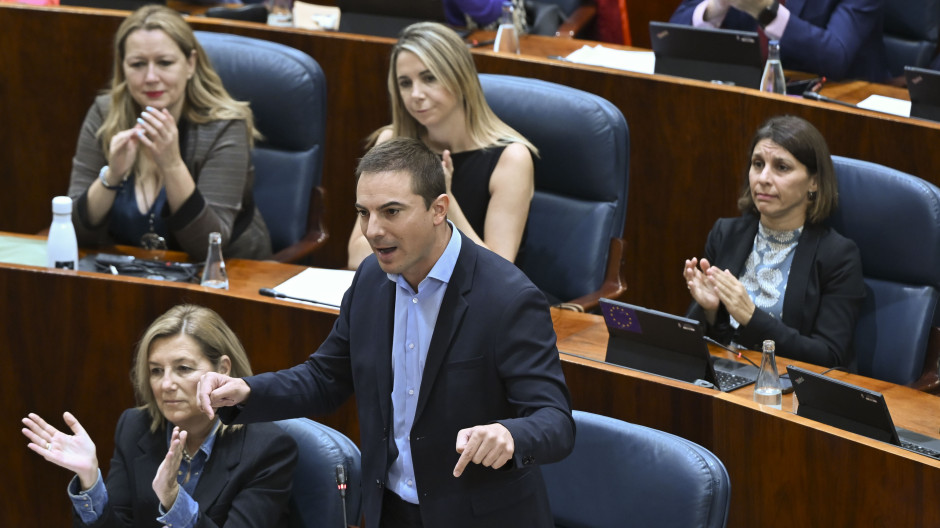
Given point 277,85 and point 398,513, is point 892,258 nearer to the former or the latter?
point 398,513

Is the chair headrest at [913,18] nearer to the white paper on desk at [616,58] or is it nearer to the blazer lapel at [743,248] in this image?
the white paper on desk at [616,58]

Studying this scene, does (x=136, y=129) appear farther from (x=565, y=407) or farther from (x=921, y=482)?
(x=921, y=482)

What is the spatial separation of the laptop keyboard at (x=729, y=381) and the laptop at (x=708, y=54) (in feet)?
3.92

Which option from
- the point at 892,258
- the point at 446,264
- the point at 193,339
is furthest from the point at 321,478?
the point at 892,258

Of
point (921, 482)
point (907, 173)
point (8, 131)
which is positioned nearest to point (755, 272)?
point (907, 173)

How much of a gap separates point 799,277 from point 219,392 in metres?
1.34

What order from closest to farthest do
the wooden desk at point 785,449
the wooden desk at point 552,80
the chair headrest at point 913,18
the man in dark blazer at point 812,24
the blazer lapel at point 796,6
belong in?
the wooden desk at point 785,449 → the wooden desk at point 552,80 → the man in dark blazer at point 812,24 → the blazer lapel at point 796,6 → the chair headrest at point 913,18

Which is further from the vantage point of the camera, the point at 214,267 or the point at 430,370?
the point at 214,267

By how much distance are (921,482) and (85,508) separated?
1.32m

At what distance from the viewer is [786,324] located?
265 cm

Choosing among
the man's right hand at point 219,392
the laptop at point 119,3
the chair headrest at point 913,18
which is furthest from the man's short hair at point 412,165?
the chair headrest at point 913,18

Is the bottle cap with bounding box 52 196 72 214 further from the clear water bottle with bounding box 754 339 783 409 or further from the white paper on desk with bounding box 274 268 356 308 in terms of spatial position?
the clear water bottle with bounding box 754 339 783 409

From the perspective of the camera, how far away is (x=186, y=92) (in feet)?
10.0

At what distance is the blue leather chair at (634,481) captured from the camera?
189 centimetres
